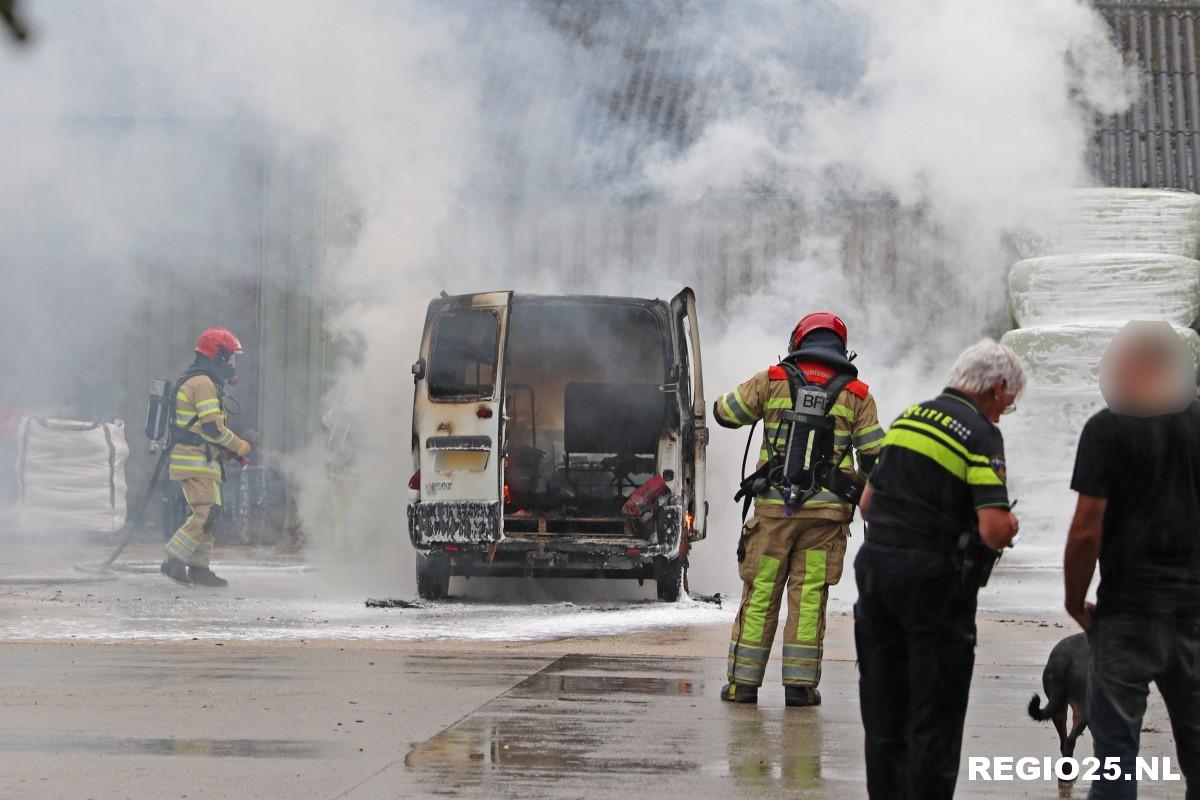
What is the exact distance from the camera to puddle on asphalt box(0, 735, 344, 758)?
5621 mm

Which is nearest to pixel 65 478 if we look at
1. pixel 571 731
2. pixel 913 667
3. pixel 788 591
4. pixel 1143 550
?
pixel 788 591

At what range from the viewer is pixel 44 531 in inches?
661

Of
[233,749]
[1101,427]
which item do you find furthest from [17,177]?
[1101,427]

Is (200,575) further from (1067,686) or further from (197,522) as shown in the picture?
(1067,686)

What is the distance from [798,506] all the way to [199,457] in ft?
20.5

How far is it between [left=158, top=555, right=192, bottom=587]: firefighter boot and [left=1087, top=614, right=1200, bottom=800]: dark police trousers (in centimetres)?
894

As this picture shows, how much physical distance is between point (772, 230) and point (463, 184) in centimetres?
308

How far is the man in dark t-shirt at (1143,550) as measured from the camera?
420 centimetres

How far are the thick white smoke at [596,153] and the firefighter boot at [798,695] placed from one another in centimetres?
630

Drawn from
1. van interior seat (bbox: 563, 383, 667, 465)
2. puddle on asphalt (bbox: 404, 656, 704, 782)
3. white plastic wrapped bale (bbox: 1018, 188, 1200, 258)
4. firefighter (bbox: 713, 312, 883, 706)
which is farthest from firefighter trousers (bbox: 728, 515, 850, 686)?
white plastic wrapped bale (bbox: 1018, 188, 1200, 258)

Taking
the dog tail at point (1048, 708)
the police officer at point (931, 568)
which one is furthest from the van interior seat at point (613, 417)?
the police officer at point (931, 568)

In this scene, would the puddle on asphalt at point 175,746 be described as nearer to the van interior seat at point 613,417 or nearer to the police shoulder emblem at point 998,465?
the police shoulder emblem at point 998,465

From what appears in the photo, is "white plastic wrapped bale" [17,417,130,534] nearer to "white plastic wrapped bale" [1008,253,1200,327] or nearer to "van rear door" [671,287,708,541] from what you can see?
"van rear door" [671,287,708,541]

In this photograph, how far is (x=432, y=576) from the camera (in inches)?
441
